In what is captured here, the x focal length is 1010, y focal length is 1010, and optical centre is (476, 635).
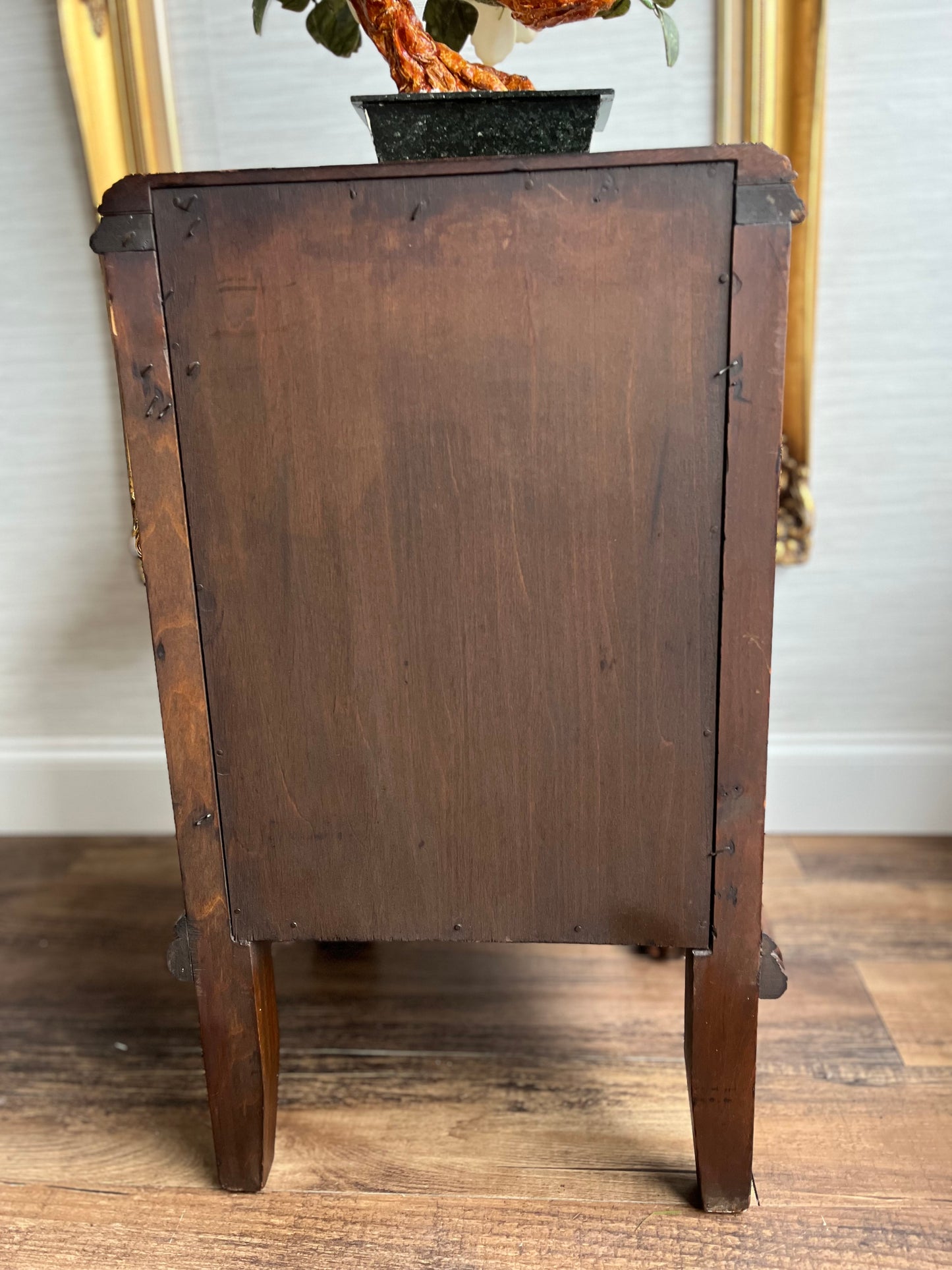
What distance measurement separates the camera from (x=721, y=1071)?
93 cm

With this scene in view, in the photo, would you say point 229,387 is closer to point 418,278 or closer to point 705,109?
point 418,278

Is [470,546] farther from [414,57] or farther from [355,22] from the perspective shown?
[355,22]

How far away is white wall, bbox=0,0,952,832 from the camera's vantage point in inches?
53.7

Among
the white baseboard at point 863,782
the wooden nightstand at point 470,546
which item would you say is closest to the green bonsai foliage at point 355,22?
the wooden nightstand at point 470,546

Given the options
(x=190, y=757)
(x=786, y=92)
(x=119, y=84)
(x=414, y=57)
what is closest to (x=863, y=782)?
(x=786, y=92)

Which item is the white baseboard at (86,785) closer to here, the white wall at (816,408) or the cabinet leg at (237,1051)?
the white wall at (816,408)

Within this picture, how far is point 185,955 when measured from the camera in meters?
0.94

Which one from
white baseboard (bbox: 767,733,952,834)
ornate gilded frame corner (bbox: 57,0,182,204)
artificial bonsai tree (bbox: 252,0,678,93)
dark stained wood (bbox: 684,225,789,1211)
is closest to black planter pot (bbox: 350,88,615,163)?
artificial bonsai tree (bbox: 252,0,678,93)

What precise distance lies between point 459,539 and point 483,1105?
66cm

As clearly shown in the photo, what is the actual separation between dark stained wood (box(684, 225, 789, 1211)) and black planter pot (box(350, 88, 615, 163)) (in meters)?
0.16

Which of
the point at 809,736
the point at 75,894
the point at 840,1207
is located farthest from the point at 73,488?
the point at 840,1207

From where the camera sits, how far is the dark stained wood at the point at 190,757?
2.62 feet

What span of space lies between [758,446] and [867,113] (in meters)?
0.86

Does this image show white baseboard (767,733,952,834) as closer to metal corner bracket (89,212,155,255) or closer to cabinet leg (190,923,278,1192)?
cabinet leg (190,923,278,1192)
